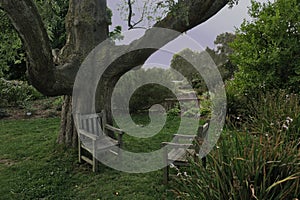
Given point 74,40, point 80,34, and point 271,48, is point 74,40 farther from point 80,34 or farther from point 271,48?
point 271,48

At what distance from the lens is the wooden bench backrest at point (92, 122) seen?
4.59 metres

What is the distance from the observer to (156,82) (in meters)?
9.45

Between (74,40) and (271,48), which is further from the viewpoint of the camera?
(271,48)

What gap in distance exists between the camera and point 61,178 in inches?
159

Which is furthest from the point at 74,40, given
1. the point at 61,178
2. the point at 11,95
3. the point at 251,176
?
the point at 11,95

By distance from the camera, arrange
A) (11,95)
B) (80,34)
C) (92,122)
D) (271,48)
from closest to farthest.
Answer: (92,122), (80,34), (271,48), (11,95)

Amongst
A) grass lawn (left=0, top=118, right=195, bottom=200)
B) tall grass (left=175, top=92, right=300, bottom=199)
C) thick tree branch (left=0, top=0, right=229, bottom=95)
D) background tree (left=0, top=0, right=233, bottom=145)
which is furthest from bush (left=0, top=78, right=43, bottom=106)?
tall grass (left=175, top=92, right=300, bottom=199)

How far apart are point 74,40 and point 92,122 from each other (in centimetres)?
153

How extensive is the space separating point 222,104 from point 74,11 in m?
4.53

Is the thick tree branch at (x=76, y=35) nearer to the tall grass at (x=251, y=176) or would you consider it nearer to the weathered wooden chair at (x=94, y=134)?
the weathered wooden chair at (x=94, y=134)

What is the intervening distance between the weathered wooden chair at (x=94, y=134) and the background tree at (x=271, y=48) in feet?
12.9

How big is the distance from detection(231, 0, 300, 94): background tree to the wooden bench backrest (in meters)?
3.96

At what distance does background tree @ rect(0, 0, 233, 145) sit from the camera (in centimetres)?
358

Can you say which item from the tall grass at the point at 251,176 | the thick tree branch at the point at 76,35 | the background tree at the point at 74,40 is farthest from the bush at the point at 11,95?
the tall grass at the point at 251,176
